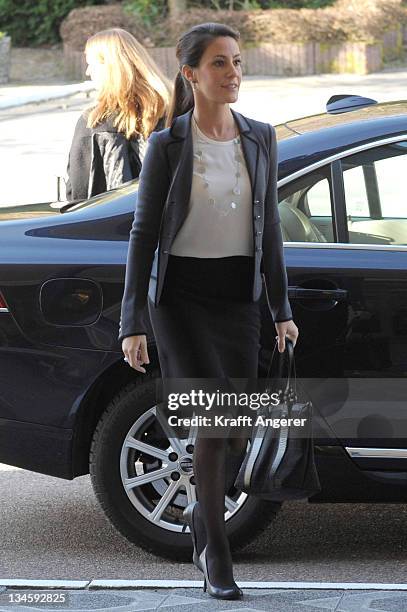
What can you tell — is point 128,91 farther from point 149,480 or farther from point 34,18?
point 34,18

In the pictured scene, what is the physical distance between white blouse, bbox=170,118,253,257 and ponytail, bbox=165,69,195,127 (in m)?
0.38

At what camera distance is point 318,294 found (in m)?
4.41

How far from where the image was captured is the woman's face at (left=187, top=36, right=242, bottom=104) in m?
3.74

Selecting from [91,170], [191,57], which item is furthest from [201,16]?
[191,57]

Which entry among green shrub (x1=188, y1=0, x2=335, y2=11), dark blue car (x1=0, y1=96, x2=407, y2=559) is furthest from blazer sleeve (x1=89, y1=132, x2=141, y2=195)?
green shrub (x1=188, y1=0, x2=335, y2=11)

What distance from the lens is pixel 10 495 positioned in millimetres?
5609

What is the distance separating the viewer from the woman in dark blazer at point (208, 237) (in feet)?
12.3

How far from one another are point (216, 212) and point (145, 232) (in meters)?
0.21

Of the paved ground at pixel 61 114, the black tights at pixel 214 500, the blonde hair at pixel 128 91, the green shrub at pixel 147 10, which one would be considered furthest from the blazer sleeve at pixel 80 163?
the green shrub at pixel 147 10

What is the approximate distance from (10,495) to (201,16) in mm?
26495

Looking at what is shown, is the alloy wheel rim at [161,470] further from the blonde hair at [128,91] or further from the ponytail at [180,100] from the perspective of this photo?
the blonde hair at [128,91]

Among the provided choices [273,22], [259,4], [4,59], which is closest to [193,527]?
[273,22]

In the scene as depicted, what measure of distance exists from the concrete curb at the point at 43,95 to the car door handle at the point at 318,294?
19941 millimetres

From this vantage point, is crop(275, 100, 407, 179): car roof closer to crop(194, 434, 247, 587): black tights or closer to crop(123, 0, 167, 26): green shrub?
crop(194, 434, 247, 587): black tights
